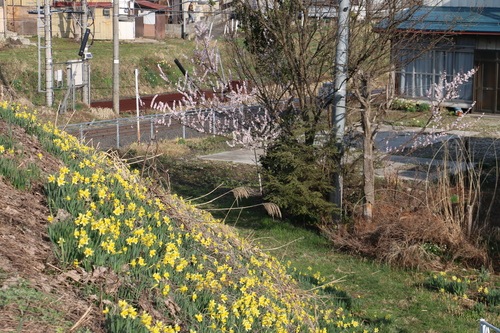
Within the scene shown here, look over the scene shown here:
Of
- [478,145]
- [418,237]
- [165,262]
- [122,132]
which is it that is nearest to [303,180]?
[418,237]

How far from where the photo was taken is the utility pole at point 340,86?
450 inches

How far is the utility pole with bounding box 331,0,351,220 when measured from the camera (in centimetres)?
1143

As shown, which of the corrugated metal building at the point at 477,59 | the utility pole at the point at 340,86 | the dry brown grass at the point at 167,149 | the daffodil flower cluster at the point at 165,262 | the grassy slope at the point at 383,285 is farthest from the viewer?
the corrugated metal building at the point at 477,59

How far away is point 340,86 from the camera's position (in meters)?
11.6

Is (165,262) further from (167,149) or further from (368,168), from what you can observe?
(167,149)

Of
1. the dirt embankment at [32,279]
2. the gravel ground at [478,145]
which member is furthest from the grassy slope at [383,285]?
the gravel ground at [478,145]

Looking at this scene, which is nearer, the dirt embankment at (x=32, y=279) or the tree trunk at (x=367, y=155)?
the dirt embankment at (x=32, y=279)

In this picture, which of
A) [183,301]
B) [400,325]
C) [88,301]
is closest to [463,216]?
[400,325]

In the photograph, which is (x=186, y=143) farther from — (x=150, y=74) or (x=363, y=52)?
(x=150, y=74)

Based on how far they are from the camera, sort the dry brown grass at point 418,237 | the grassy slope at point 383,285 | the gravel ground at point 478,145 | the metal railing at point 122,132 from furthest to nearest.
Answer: the metal railing at point 122,132 < the gravel ground at point 478,145 < the dry brown grass at point 418,237 < the grassy slope at point 383,285

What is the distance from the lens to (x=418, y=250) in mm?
9664

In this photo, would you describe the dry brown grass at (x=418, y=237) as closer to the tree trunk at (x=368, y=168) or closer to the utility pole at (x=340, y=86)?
the tree trunk at (x=368, y=168)

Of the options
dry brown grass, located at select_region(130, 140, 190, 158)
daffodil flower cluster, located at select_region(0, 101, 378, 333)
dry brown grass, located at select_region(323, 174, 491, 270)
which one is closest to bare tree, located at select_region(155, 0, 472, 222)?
dry brown grass, located at select_region(323, 174, 491, 270)

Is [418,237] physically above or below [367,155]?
below
